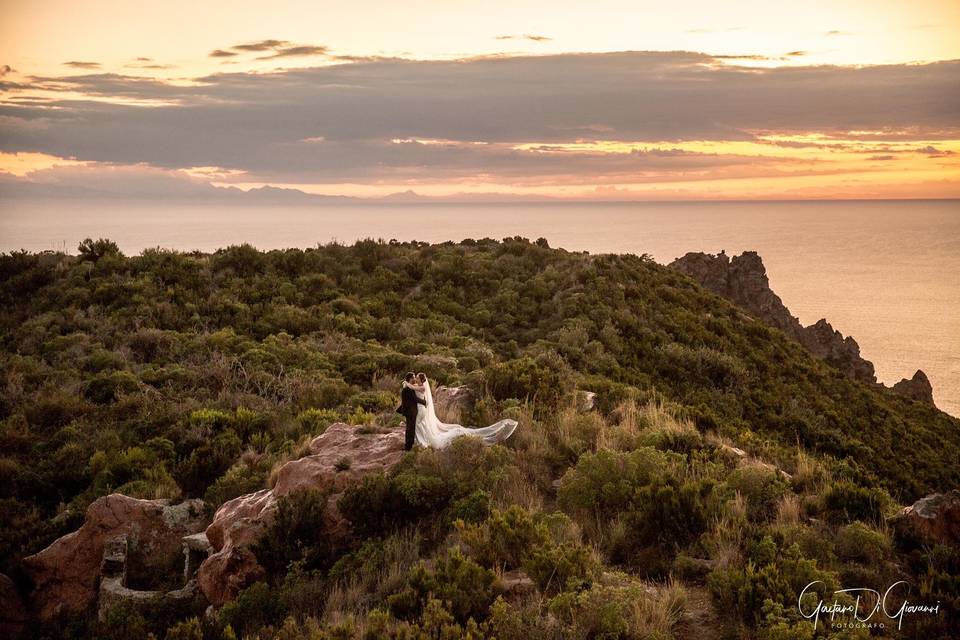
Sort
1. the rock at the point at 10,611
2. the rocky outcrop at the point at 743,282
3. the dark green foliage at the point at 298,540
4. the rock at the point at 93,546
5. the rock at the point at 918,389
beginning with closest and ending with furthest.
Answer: the dark green foliage at the point at 298,540
the rock at the point at 10,611
the rock at the point at 93,546
the rock at the point at 918,389
the rocky outcrop at the point at 743,282

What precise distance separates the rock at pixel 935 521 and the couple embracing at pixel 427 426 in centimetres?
495

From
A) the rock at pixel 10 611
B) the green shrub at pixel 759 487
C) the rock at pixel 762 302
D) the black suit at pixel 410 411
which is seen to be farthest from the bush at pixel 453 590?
the rock at pixel 762 302

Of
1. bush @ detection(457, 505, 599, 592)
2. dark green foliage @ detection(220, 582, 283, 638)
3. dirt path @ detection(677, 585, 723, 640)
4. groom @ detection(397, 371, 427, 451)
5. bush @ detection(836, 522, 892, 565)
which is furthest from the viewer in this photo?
groom @ detection(397, 371, 427, 451)

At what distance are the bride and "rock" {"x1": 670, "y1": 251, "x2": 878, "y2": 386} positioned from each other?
28.5 meters

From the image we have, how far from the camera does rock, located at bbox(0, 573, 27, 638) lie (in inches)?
325

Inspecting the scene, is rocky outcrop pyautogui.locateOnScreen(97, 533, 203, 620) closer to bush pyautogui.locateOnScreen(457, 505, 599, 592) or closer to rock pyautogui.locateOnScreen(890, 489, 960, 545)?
bush pyautogui.locateOnScreen(457, 505, 599, 592)

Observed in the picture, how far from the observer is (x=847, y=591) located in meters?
5.78

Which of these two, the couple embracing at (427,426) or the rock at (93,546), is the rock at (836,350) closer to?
the couple embracing at (427,426)

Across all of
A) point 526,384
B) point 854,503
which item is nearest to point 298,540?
point 526,384

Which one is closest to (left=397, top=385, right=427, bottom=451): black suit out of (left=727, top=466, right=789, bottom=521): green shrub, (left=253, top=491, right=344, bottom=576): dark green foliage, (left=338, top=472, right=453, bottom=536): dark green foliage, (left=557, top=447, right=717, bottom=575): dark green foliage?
(left=338, top=472, right=453, bottom=536): dark green foliage

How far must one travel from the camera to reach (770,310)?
124ft

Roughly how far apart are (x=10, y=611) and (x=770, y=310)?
37251 millimetres

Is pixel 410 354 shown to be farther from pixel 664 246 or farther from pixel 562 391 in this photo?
pixel 664 246

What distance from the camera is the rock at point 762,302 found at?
1340 inches
